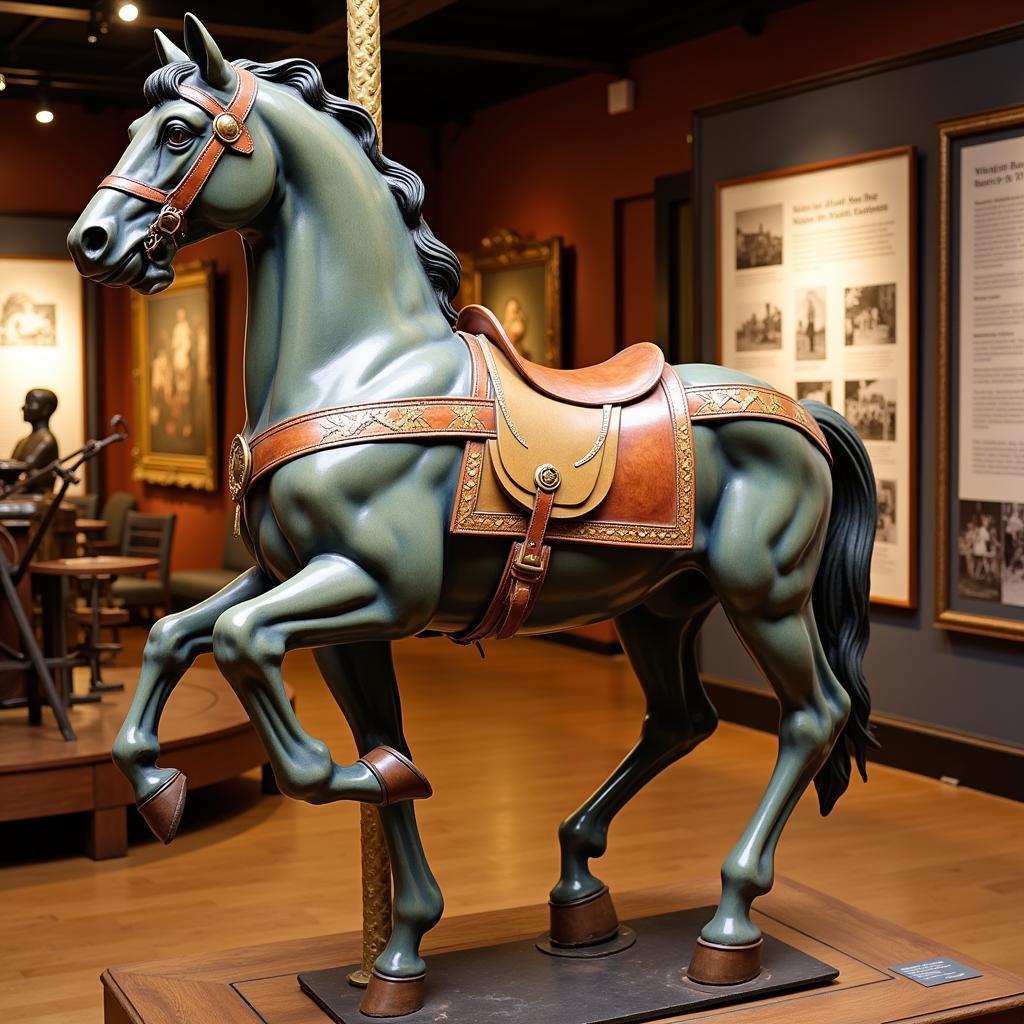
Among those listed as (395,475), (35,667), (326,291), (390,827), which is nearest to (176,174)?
(326,291)

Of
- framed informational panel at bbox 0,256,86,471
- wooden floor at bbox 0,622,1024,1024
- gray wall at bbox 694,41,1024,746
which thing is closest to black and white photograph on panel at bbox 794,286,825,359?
gray wall at bbox 694,41,1024,746

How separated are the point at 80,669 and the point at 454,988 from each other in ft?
17.0

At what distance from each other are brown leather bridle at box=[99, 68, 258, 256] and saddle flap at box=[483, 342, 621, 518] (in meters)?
0.57

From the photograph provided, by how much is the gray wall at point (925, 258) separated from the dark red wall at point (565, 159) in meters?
0.18

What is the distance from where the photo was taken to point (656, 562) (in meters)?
2.62

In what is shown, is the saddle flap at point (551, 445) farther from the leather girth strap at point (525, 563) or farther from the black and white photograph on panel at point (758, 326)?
the black and white photograph on panel at point (758, 326)

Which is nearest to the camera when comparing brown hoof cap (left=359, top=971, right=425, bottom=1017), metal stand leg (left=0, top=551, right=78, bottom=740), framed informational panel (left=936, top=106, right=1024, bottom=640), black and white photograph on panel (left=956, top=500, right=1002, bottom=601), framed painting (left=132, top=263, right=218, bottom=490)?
brown hoof cap (left=359, top=971, right=425, bottom=1017)

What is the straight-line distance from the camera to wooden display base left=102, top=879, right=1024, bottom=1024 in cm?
258

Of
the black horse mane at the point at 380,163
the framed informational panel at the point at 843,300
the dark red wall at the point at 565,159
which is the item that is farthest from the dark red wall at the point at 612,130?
the black horse mane at the point at 380,163

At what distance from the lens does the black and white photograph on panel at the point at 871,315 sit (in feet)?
19.8

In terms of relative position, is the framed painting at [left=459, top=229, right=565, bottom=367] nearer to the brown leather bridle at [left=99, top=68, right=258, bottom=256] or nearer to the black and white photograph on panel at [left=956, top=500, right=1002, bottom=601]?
the black and white photograph on panel at [left=956, top=500, right=1002, bottom=601]

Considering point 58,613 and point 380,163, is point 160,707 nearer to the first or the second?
point 380,163

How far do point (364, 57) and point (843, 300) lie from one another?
154 inches

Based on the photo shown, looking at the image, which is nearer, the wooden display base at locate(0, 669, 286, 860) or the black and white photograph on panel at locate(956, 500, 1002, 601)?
the wooden display base at locate(0, 669, 286, 860)
